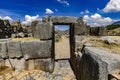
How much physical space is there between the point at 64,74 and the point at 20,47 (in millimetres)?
2458

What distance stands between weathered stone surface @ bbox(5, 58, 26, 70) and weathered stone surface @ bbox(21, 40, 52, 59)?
0.96ft

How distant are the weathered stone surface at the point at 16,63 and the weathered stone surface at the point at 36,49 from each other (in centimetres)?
29

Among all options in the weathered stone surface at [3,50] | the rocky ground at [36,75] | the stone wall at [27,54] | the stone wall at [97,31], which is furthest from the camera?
the stone wall at [97,31]

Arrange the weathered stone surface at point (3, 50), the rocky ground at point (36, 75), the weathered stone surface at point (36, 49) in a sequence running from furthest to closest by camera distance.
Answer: the weathered stone surface at point (36, 49) → the weathered stone surface at point (3, 50) → the rocky ground at point (36, 75)

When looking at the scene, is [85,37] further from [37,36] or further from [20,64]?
[20,64]

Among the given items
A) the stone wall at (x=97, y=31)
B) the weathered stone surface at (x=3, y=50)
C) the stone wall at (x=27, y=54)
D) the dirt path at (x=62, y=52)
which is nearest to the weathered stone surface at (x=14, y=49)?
the stone wall at (x=27, y=54)

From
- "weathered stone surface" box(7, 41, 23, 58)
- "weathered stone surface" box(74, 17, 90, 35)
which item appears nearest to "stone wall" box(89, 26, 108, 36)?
"weathered stone surface" box(74, 17, 90, 35)

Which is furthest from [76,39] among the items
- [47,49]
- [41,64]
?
[41,64]

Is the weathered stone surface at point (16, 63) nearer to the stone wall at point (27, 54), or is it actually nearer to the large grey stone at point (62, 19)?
the stone wall at point (27, 54)

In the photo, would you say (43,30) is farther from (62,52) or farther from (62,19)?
(62,52)

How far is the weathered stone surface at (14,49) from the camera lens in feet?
26.3

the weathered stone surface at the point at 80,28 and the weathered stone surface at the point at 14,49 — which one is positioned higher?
the weathered stone surface at the point at 80,28

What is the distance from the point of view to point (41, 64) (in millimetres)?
8500

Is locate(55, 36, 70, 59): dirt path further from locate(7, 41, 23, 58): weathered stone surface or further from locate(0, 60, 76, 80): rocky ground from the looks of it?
locate(7, 41, 23, 58): weathered stone surface
